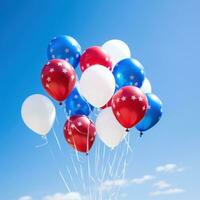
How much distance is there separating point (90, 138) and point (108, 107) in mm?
826

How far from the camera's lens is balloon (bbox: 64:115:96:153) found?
9539 mm

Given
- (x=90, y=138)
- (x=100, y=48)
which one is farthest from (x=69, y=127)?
(x=100, y=48)

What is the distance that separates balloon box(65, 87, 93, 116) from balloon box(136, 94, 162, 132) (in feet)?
4.18

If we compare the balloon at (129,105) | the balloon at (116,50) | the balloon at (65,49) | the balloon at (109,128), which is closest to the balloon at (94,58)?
the balloon at (65,49)

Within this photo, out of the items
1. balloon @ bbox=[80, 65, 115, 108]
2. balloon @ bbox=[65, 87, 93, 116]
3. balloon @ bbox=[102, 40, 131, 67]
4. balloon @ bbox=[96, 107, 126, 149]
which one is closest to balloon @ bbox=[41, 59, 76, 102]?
balloon @ bbox=[80, 65, 115, 108]

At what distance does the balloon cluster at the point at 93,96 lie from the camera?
8992 millimetres

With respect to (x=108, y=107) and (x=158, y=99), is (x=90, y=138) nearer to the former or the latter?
(x=108, y=107)

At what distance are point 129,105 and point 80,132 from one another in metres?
1.41

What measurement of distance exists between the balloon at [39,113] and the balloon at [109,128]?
1.09 meters

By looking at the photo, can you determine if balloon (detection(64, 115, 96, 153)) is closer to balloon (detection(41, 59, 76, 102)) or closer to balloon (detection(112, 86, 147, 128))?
balloon (detection(41, 59, 76, 102))

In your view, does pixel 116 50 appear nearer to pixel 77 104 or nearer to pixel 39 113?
pixel 77 104

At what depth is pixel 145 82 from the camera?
10.2 m

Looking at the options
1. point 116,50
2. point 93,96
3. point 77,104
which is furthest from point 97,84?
point 116,50

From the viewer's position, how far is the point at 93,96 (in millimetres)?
9234
